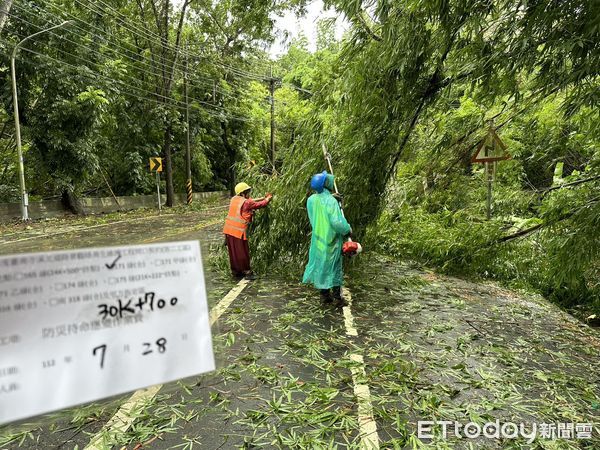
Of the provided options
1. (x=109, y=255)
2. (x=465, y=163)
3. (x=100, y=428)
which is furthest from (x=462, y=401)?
Answer: (x=465, y=163)

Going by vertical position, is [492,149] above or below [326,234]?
above

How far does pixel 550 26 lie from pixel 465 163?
560 centimetres

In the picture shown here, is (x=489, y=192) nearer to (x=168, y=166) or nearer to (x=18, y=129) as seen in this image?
(x=18, y=129)

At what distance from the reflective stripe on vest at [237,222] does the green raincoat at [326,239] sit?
5.31ft

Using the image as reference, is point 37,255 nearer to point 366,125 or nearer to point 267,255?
point 366,125

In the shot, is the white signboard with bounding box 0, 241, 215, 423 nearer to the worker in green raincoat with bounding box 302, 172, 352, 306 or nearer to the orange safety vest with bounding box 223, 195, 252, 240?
the worker in green raincoat with bounding box 302, 172, 352, 306

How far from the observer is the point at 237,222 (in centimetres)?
670

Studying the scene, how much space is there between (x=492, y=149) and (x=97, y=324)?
7506 mm

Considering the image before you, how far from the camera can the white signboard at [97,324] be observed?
0.92 meters

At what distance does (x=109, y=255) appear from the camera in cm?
102

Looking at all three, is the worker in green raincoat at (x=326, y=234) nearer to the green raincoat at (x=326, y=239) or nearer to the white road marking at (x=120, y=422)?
the green raincoat at (x=326, y=239)

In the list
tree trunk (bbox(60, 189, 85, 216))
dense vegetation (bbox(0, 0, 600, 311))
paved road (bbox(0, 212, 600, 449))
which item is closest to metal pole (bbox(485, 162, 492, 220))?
dense vegetation (bbox(0, 0, 600, 311))

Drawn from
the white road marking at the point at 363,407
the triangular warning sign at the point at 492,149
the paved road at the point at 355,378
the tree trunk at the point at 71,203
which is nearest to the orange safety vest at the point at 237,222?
the paved road at the point at 355,378

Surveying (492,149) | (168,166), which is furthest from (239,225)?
(168,166)
